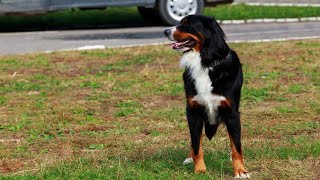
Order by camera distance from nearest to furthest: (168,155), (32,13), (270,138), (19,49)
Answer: (168,155) < (270,138) < (19,49) < (32,13)

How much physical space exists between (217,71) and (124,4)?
1199 centimetres

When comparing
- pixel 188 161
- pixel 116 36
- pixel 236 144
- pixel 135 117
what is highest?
pixel 236 144

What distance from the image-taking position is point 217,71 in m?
6.30

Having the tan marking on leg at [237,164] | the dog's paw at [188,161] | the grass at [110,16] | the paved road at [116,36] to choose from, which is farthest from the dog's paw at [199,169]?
the grass at [110,16]

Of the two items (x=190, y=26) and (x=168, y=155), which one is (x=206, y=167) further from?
(x=190, y=26)

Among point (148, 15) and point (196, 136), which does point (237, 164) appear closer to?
point (196, 136)

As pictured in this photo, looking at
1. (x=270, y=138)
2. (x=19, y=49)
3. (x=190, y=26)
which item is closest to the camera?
(x=190, y=26)

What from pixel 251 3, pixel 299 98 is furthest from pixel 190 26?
pixel 251 3

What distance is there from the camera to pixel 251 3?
2358 centimetres

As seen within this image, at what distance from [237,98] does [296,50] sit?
24.8ft

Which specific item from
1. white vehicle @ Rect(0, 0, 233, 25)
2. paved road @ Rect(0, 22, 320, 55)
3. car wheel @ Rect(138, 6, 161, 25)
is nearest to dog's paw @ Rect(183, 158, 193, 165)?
paved road @ Rect(0, 22, 320, 55)

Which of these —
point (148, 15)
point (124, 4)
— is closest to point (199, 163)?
point (124, 4)

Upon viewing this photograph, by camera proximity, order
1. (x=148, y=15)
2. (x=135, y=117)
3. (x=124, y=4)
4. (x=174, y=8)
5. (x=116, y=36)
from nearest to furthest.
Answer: (x=135, y=117) < (x=116, y=36) < (x=124, y=4) < (x=174, y=8) < (x=148, y=15)

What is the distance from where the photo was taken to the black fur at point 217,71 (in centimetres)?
626
